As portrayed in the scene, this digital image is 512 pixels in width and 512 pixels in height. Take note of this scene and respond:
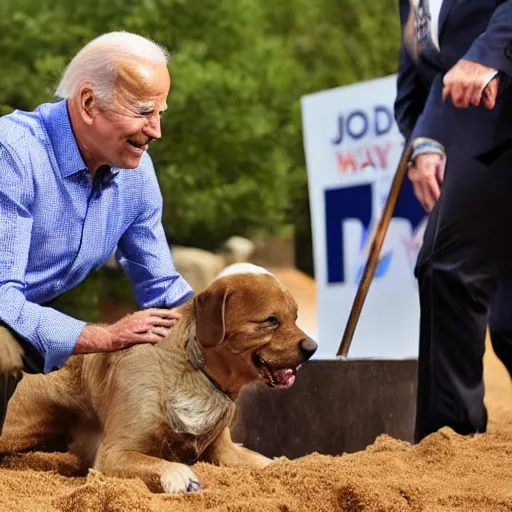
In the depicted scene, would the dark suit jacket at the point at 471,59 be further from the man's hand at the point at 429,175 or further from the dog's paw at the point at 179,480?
the dog's paw at the point at 179,480

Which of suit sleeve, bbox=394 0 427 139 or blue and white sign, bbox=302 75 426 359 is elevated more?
suit sleeve, bbox=394 0 427 139

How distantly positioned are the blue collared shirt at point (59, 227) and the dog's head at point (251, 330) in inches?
12.9

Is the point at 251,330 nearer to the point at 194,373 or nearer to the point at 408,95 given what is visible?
the point at 194,373

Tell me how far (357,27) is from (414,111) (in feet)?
51.1

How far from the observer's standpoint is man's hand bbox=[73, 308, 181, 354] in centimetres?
296

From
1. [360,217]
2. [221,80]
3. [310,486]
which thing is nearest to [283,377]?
[310,486]

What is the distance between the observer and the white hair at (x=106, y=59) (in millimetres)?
Result: 2941

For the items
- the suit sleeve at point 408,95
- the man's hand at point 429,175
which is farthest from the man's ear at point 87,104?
the suit sleeve at point 408,95

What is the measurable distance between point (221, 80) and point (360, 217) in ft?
20.6

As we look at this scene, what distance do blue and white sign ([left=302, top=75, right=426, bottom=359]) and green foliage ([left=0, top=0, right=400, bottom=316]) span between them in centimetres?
157

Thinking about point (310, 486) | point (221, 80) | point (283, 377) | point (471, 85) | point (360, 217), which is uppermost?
point (471, 85)

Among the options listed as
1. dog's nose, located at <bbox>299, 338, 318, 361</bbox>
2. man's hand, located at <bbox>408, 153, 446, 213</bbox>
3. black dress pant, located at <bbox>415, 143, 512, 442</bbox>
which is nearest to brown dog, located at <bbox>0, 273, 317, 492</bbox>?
dog's nose, located at <bbox>299, 338, 318, 361</bbox>

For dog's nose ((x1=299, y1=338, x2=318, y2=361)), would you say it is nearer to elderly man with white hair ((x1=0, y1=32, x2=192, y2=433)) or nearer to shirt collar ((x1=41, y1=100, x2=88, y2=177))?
elderly man with white hair ((x1=0, y1=32, x2=192, y2=433))

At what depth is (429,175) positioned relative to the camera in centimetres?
372
